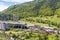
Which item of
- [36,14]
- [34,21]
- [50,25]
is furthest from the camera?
[36,14]

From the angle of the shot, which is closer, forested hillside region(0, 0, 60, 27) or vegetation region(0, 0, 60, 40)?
vegetation region(0, 0, 60, 40)

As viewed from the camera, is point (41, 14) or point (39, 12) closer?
point (41, 14)

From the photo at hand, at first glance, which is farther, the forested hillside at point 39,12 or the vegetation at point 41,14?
the forested hillside at point 39,12

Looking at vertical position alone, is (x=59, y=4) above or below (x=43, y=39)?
above

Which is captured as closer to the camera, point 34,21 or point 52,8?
point 34,21

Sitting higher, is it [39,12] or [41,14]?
[39,12]

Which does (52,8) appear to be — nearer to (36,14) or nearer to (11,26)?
(36,14)

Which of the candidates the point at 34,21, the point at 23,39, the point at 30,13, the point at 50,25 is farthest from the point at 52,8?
the point at 23,39

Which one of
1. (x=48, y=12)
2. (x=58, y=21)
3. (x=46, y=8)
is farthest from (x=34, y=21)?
(x=46, y=8)

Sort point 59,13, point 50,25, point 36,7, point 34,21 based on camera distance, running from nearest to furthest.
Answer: point 50,25 → point 34,21 → point 59,13 → point 36,7
